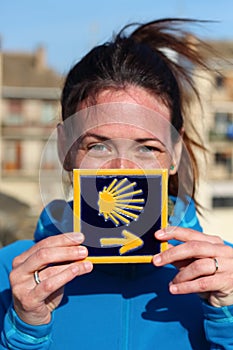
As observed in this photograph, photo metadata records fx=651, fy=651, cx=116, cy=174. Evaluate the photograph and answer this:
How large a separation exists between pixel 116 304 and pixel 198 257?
0.30 metres

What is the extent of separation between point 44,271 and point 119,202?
0.23 metres

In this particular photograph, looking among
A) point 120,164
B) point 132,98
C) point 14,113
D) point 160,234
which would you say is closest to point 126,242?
point 160,234

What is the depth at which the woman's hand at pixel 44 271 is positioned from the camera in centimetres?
143

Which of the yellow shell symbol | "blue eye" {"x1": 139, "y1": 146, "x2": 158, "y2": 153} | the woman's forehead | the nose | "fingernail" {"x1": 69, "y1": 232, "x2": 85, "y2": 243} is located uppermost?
the woman's forehead

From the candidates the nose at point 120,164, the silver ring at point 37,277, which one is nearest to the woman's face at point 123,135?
the nose at point 120,164

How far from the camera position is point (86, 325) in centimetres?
162

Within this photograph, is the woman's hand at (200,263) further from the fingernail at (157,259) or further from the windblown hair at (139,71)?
the windblown hair at (139,71)

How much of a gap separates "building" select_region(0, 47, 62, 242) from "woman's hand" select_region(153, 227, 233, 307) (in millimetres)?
30540

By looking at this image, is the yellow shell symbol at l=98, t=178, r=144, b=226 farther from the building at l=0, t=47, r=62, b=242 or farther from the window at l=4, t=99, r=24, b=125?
the window at l=4, t=99, r=24, b=125

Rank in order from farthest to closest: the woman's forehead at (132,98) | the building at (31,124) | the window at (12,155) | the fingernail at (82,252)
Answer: the window at (12,155) → the building at (31,124) → the woman's forehead at (132,98) → the fingernail at (82,252)

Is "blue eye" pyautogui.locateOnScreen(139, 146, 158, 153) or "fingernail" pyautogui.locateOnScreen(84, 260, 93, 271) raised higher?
"blue eye" pyautogui.locateOnScreen(139, 146, 158, 153)

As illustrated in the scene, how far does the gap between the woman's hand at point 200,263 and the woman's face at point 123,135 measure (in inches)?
8.3

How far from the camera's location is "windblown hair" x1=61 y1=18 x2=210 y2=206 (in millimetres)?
1700

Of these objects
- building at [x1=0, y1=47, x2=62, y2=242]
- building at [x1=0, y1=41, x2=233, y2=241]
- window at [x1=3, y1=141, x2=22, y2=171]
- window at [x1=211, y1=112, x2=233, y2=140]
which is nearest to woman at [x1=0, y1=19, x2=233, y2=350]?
building at [x1=0, y1=41, x2=233, y2=241]
